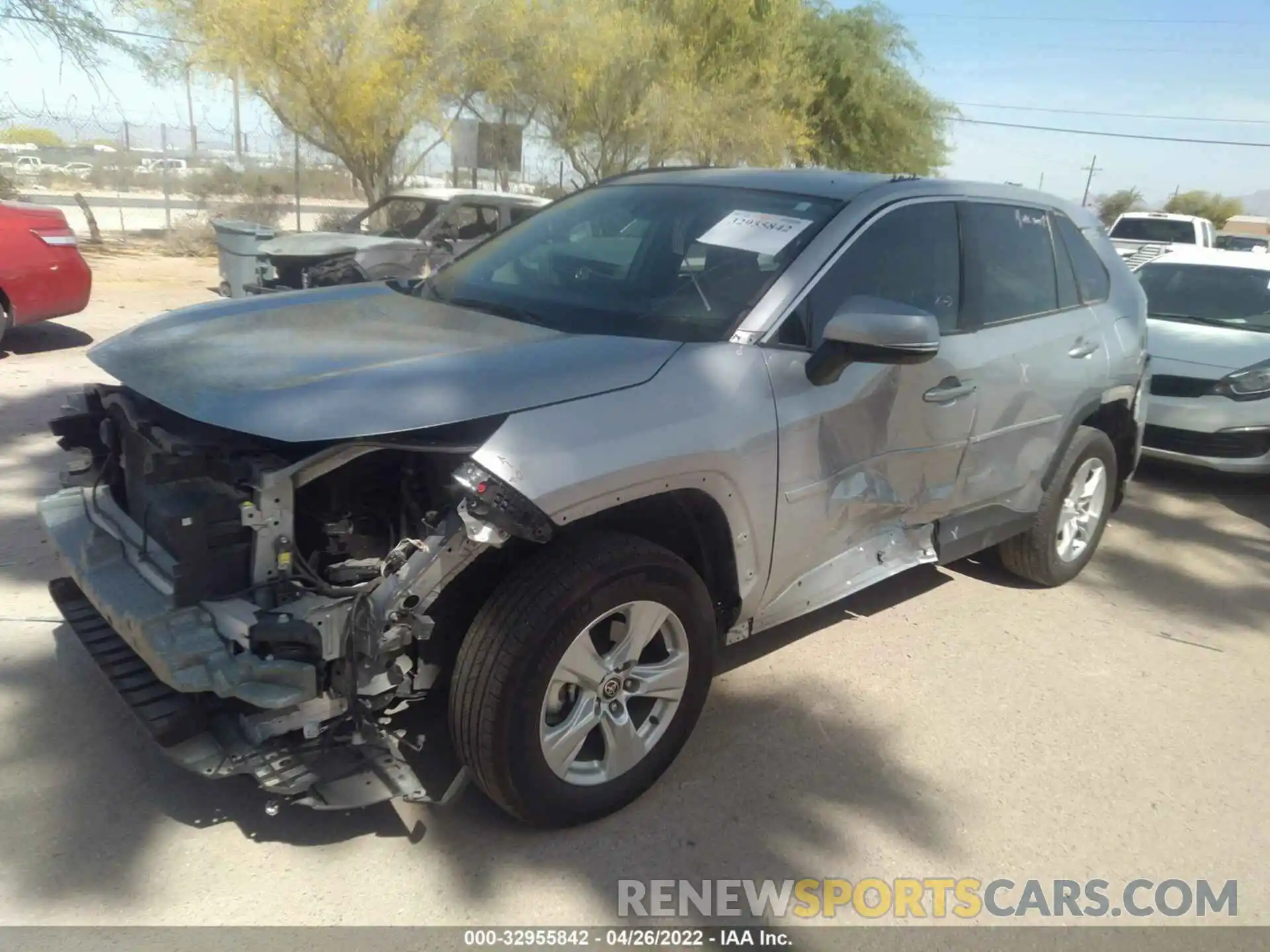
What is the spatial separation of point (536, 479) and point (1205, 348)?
257 inches

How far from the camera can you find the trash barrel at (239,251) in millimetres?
11039

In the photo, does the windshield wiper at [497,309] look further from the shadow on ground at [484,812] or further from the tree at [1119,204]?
the tree at [1119,204]

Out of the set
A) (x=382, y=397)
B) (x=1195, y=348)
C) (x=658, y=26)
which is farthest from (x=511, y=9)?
(x=382, y=397)

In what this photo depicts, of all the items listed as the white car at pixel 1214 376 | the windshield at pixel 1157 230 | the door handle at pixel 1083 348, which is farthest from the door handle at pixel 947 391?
the windshield at pixel 1157 230

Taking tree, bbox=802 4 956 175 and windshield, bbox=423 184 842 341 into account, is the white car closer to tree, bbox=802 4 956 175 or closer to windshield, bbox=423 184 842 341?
windshield, bbox=423 184 842 341

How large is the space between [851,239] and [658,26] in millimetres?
19999

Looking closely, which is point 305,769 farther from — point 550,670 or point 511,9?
point 511,9

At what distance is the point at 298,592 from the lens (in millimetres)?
2646

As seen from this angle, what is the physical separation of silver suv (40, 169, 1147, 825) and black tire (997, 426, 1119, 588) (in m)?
0.69

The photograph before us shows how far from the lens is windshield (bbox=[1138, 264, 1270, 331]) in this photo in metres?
7.70

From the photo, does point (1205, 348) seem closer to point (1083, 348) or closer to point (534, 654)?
point (1083, 348)

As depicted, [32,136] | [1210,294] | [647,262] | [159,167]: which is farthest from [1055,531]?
[159,167]

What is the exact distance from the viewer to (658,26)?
21.4 metres

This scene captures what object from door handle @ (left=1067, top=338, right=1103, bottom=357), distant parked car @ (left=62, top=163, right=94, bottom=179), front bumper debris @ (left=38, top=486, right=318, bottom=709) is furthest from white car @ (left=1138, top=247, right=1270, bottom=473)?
distant parked car @ (left=62, top=163, right=94, bottom=179)
